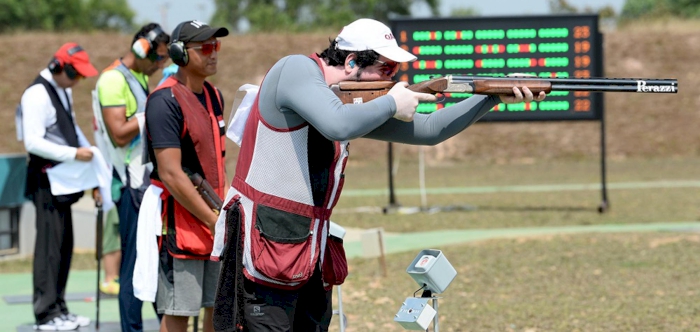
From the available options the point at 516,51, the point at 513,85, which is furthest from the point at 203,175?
the point at 516,51

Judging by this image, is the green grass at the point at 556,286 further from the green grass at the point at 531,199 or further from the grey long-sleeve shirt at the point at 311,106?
the grey long-sleeve shirt at the point at 311,106

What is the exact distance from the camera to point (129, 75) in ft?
21.9

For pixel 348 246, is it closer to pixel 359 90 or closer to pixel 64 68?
pixel 64 68

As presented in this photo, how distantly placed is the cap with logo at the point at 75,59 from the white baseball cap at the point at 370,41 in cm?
372

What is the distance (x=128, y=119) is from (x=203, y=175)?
1.60 m

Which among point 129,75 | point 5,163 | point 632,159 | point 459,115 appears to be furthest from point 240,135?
point 632,159

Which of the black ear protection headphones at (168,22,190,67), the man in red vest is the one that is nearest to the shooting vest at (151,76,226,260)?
the man in red vest

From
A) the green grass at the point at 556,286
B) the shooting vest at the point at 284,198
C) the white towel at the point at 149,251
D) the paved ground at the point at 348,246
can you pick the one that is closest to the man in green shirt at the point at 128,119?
the white towel at the point at 149,251

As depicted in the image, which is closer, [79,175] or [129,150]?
[129,150]

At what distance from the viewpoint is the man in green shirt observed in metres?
6.34

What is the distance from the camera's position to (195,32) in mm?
5156

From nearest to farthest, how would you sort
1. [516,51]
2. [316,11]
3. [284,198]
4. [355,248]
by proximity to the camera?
[284,198] → [355,248] → [516,51] → [316,11]

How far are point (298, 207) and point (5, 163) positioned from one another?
689cm

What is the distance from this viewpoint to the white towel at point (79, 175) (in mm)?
7137
